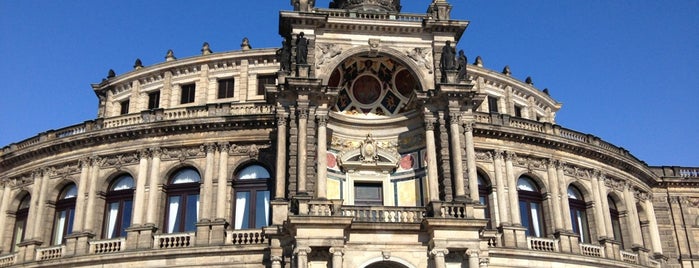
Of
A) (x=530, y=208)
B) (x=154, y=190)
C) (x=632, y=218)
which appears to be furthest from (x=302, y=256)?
(x=632, y=218)

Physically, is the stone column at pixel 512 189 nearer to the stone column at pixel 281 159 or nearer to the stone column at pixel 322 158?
the stone column at pixel 322 158

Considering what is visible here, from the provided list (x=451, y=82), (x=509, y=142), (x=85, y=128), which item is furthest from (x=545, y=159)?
(x=85, y=128)

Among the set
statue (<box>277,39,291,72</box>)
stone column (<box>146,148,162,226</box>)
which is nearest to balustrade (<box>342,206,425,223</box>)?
statue (<box>277,39,291,72</box>)

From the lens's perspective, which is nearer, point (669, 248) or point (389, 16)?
point (389, 16)

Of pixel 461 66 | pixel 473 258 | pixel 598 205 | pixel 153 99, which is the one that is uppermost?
pixel 153 99

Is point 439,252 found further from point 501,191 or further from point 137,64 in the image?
point 137,64

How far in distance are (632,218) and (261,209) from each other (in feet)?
67.4

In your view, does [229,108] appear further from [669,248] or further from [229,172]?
[669,248]

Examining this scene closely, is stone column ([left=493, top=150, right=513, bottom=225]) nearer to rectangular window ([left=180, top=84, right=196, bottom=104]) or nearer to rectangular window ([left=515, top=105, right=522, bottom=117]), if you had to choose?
rectangular window ([left=515, top=105, right=522, bottom=117])

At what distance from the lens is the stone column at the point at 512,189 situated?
35722mm

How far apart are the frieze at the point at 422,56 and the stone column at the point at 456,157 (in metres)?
2.77

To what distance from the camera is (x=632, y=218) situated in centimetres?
3988

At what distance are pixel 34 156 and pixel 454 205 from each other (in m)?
23.3

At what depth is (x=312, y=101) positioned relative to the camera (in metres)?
30.1
